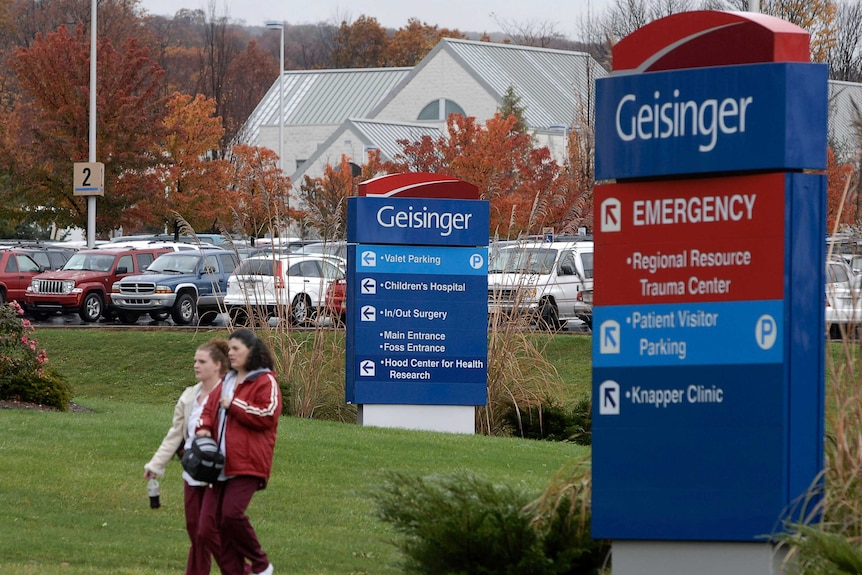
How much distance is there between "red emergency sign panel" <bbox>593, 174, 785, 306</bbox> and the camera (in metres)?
5.77

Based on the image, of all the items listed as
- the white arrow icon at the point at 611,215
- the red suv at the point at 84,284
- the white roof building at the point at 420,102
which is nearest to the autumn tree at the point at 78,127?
the red suv at the point at 84,284

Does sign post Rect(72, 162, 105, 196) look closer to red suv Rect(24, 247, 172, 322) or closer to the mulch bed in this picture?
red suv Rect(24, 247, 172, 322)

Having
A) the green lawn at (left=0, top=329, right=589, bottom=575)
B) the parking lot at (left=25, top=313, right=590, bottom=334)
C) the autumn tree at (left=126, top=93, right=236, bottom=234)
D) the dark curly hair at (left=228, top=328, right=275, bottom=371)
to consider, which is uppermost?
Result: the autumn tree at (left=126, top=93, right=236, bottom=234)

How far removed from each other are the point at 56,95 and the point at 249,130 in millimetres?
36290

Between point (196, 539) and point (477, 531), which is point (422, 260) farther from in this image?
point (477, 531)

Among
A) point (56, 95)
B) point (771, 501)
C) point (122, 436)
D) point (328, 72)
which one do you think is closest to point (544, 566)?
point (771, 501)

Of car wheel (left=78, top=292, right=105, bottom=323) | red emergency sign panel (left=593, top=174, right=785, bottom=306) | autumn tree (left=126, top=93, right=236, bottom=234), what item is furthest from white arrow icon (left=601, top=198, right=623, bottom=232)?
autumn tree (left=126, top=93, right=236, bottom=234)

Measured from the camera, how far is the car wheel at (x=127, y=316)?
102 feet

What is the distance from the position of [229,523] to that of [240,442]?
1.41ft

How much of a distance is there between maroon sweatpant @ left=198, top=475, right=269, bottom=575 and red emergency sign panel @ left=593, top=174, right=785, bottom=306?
7.92 ft

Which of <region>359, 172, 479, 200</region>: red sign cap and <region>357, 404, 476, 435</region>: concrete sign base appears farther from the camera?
<region>357, 404, 476, 435</region>: concrete sign base

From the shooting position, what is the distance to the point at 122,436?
13.6 m

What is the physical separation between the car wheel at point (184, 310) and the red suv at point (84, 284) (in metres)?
2.12

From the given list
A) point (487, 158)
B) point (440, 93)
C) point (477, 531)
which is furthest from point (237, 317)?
Result: point (440, 93)
